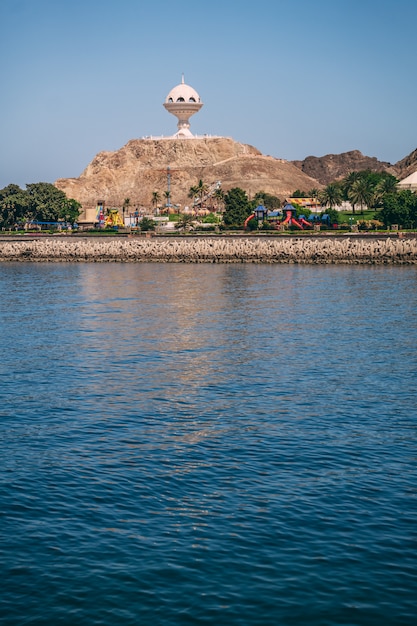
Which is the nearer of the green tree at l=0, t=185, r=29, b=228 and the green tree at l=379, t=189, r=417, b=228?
the green tree at l=379, t=189, r=417, b=228

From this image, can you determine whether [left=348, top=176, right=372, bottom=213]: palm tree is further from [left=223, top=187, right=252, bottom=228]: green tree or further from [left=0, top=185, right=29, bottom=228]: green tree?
[left=0, top=185, right=29, bottom=228]: green tree

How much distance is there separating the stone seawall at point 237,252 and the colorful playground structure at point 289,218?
33050mm

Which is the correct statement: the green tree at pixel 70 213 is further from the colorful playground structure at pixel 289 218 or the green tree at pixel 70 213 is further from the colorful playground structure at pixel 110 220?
the colorful playground structure at pixel 289 218

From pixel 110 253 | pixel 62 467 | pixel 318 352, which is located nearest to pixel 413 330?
pixel 318 352

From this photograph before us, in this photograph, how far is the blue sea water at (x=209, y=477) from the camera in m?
14.6

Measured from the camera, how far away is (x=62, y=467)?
69.3 feet

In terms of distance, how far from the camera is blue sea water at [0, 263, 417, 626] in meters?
14.6

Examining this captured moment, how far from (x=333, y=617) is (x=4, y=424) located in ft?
46.2

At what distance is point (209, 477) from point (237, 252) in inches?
3203

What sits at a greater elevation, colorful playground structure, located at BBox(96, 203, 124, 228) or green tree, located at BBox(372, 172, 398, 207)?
green tree, located at BBox(372, 172, 398, 207)

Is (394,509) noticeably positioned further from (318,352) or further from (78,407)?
(318,352)

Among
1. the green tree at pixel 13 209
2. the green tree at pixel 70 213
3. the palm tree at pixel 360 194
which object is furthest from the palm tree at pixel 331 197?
the green tree at pixel 13 209

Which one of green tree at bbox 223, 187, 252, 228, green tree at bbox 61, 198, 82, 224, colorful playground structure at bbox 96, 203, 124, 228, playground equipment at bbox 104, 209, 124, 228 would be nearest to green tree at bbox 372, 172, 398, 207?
green tree at bbox 223, 187, 252, 228

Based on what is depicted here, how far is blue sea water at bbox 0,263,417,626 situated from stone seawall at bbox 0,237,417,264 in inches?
2049
